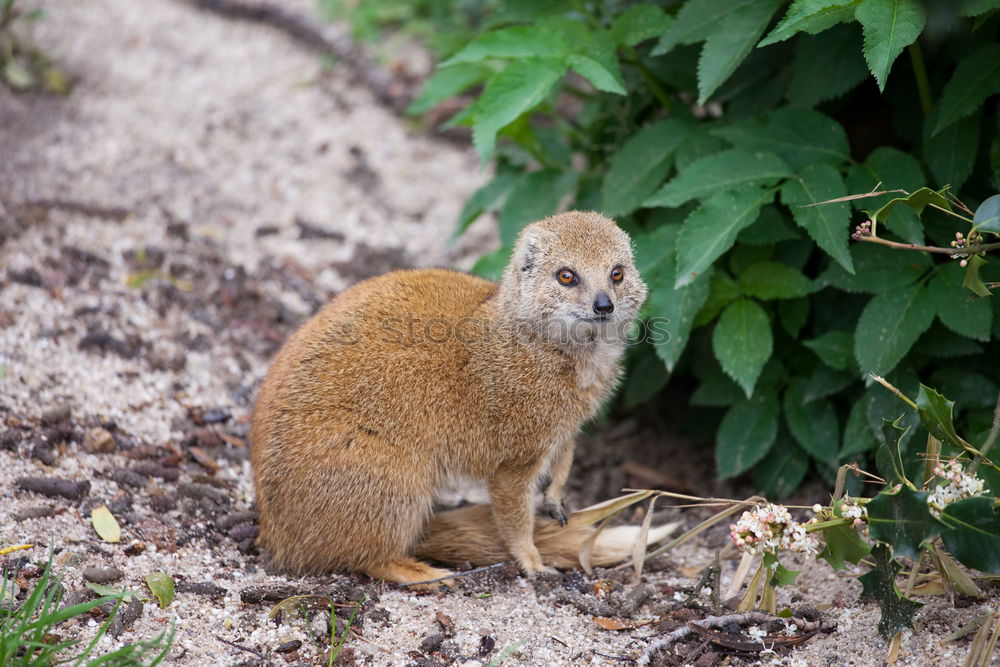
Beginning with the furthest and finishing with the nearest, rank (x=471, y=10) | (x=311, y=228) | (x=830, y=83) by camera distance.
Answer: (x=471, y=10) → (x=311, y=228) → (x=830, y=83)

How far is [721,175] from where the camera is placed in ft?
14.0

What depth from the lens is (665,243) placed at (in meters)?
4.67

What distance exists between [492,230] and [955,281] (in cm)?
370

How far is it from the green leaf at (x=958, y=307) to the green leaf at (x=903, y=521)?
1.27 metres

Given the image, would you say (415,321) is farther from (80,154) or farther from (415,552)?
(80,154)

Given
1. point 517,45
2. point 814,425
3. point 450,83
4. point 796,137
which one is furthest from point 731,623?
point 450,83

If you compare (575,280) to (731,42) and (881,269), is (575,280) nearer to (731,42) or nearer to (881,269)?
(731,42)

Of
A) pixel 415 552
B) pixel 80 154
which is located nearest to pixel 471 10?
pixel 80 154

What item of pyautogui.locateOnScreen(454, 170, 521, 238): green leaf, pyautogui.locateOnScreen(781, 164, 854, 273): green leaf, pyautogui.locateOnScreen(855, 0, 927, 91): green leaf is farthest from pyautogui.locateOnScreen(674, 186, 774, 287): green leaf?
pyautogui.locateOnScreen(454, 170, 521, 238): green leaf

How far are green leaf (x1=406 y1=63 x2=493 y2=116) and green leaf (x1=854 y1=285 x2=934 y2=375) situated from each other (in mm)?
2802

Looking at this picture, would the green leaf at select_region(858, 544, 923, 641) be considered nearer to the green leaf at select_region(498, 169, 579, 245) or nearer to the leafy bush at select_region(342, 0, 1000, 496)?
the leafy bush at select_region(342, 0, 1000, 496)

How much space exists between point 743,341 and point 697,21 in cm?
159

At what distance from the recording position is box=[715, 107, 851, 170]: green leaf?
438 centimetres

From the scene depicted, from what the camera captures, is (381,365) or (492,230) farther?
(492,230)
